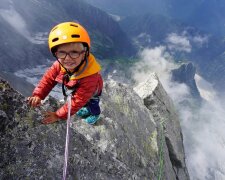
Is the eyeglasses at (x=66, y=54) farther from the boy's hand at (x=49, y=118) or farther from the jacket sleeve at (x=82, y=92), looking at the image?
the boy's hand at (x=49, y=118)

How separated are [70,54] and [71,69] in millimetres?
797

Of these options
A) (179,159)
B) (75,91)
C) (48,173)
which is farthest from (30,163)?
(179,159)

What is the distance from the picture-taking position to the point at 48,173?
9180 millimetres

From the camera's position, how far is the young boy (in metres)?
9.02

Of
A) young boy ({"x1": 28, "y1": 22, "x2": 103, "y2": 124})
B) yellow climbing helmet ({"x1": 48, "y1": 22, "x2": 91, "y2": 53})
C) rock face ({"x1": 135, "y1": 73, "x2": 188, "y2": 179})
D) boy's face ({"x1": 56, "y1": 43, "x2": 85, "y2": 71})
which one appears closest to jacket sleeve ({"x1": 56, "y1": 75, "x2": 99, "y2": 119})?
young boy ({"x1": 28, "y1": 22, "x2": 103, "y2": 124})

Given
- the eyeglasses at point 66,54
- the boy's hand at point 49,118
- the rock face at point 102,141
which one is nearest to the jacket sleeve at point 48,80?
the rock face at point 102,141

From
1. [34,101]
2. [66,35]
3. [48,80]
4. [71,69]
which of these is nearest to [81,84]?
[71,69]

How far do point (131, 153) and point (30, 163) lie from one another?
646cm

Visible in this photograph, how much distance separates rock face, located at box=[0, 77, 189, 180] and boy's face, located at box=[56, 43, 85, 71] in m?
1.60

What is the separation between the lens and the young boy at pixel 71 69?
9016 millimetres

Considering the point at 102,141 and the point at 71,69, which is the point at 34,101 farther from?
the point at 102,141

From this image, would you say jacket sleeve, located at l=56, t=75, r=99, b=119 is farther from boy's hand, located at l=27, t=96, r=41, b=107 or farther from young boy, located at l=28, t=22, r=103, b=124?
boy's hand, located at l=27, t=96, r=41, b=107

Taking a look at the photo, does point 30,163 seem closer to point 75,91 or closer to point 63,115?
point 63,115

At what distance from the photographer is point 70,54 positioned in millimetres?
9523
